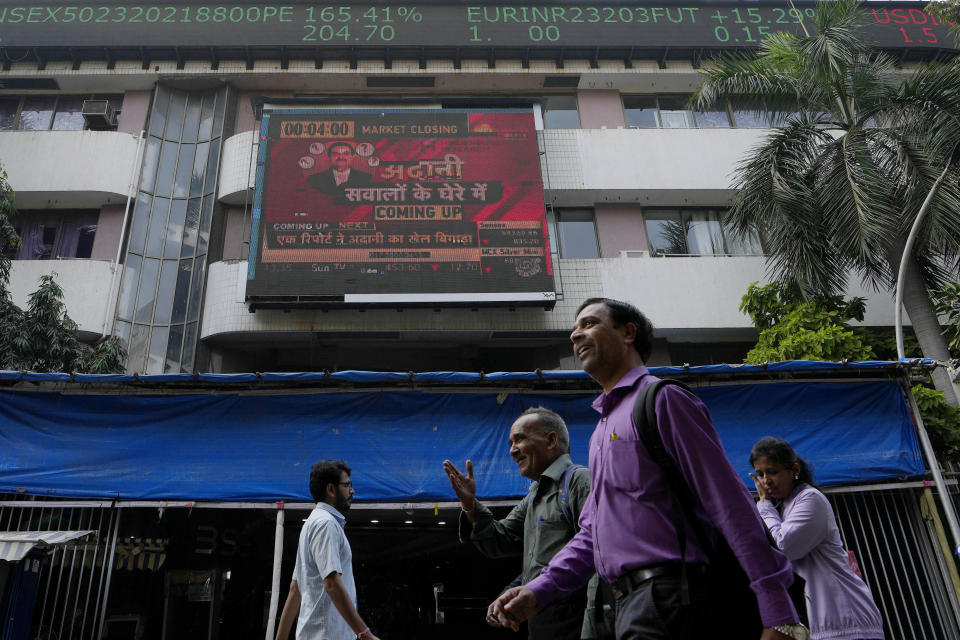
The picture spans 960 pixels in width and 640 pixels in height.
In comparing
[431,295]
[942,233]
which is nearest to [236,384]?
[431,295]

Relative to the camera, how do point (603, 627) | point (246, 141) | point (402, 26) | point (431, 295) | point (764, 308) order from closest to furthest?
1. point (603, 627)
2. point (764, 308)
3. point (431, 295)
4. point (246, 141)
5. point (402, 26)

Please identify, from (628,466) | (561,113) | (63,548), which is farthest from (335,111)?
(628,466)

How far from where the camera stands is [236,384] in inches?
278

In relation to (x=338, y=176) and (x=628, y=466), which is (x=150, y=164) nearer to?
(x=338, y=176)

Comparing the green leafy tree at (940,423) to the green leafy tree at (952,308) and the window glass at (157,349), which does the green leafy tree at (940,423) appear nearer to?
the green leafy tree at (952,308)

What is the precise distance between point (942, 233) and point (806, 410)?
176 inches

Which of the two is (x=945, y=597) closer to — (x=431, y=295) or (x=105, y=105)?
(x=431, y=295)

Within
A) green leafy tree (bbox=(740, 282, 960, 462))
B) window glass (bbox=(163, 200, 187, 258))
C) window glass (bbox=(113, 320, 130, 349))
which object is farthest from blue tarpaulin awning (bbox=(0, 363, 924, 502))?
window glass (bbox=(163, 200, 187, 258))

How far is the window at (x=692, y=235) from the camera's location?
541 inches

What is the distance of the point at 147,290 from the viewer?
42.1ft

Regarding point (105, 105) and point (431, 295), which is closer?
point (431, 295)

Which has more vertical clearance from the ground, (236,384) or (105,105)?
(105,105)

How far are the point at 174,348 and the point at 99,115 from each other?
574 centimetres

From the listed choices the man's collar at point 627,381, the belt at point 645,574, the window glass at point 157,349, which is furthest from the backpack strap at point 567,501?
the window glass at point 157,349
